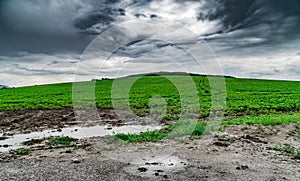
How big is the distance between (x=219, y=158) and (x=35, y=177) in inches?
239

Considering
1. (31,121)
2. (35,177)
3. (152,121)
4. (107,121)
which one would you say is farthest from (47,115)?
(35,177)

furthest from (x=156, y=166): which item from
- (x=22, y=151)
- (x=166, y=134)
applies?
(x=22, y=151)

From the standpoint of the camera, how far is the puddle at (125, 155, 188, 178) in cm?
855

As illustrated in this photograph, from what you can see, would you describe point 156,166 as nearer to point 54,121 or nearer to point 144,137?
point 144,137

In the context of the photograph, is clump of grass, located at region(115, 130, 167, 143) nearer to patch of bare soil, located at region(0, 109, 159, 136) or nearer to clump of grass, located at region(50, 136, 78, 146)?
clump of grass, located at region(50, 136, 78, 146)

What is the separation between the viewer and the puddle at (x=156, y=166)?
8555 millimetres

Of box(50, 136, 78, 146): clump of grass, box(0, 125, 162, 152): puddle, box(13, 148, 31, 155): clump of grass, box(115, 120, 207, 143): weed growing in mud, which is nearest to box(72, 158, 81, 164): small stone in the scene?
box(13, 148, 31, 155): clump of grass

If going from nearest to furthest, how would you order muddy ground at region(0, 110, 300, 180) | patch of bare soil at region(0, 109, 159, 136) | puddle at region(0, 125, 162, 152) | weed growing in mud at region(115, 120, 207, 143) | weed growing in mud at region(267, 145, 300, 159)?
1. muddy ground at region(0, 110, 300, 180)
2. weed growing in mud at region(267, 145, 300, 159)
3. weed growing in mud at region(115, 120, 207, 143)
4. puddle at region(0, 125, 162, 152)
5. patch of bare soil at region(0, 109, 159, 136)

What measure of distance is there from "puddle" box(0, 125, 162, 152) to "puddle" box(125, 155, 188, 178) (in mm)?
4331

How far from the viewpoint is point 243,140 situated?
12359 millimetres

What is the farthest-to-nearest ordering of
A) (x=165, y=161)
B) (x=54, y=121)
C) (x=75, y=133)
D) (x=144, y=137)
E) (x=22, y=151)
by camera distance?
(x=54, y=121) → (x=75, y=133) → (x=144, y=137) → (x=22, y=151) → (x=165, y=161)

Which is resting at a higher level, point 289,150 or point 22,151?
point 22,151

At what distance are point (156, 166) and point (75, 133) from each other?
737 cm

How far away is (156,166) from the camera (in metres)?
9.20
